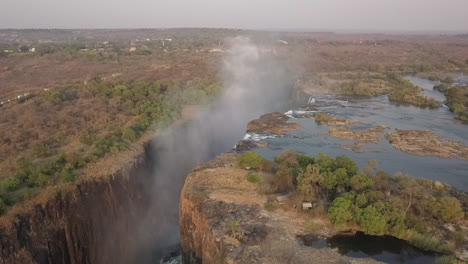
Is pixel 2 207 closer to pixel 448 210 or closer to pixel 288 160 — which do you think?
pixel 288 160

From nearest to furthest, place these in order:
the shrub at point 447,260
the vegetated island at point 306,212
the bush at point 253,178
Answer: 1. the shrub at point 447,260
2. the vegetated island at point 306,212
3. the bush at point 253,178

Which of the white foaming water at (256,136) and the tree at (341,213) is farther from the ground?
the tree at (341,213)

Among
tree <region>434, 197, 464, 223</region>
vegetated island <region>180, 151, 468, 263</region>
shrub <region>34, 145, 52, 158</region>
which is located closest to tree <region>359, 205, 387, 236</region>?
vegetated island <region>180, 151, 468, 263</region>

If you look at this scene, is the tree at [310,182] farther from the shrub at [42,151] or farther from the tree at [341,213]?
the shrub at [42,151]

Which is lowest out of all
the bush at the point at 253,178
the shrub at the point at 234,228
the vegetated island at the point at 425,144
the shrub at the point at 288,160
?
the vegetated island at the point at 425,144

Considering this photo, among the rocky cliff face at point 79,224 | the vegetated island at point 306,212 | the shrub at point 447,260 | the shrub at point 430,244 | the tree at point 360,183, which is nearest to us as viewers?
the shrub at point 447,260

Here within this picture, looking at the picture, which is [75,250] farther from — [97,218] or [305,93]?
[305,93]

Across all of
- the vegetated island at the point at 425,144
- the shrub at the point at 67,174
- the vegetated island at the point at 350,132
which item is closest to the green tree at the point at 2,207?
the shrub at the point at 67,174
